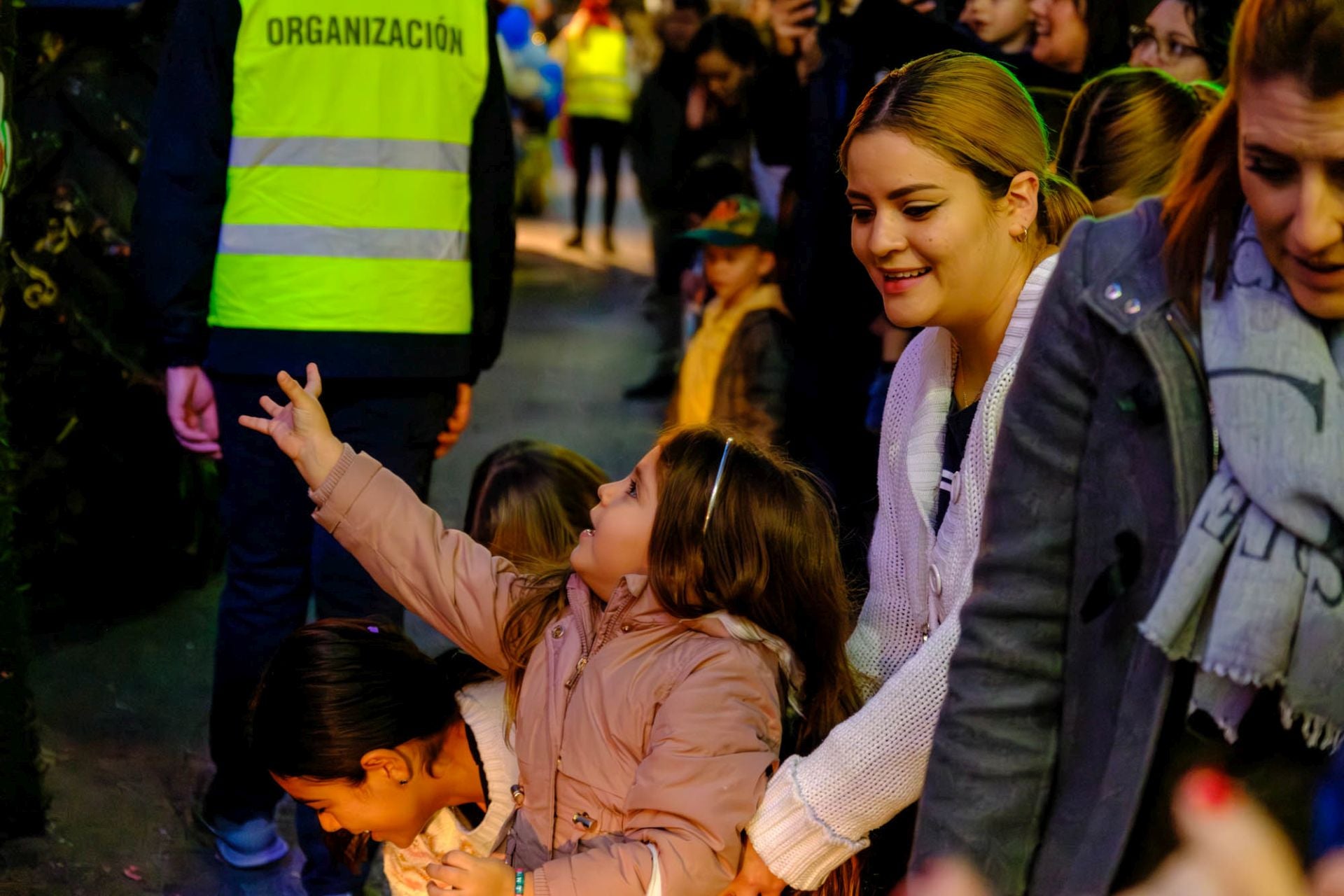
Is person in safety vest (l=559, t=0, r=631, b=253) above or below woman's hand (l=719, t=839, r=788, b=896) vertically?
below

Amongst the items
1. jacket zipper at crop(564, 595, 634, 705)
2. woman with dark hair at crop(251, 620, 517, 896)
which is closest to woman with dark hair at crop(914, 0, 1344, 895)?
jacket zipper at crop(564, 595, 634, 705)

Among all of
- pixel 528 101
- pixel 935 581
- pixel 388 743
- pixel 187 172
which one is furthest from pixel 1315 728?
pixel 528 101

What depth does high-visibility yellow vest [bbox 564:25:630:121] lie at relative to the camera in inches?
440

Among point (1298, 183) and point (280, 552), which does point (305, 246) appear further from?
point (1298, 183)

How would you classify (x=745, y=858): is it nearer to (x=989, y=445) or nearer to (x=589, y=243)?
(x=989, y=445)

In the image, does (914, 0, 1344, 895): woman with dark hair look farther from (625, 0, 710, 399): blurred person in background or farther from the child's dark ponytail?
(625, 0, 710, 399): blurred person in background

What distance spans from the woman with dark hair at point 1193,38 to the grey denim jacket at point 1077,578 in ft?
8.71

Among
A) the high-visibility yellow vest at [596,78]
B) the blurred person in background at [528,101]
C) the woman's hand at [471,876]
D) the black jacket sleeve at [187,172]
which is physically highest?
the black jacket sleeve at [187,172]

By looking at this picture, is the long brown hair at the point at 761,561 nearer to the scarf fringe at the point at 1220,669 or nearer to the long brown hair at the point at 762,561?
the long brown hair at the point at 762,561

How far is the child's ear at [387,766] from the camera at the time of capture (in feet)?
8.40

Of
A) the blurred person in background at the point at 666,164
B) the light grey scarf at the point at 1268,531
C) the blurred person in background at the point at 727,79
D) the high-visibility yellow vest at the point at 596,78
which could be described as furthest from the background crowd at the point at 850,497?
the high-visibility yellow vest at the point at 596,78

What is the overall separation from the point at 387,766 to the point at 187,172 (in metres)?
1.33

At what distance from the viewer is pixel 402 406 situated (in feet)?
10.5

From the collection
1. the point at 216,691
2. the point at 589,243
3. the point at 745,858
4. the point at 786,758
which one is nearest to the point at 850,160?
the point at 786,758
